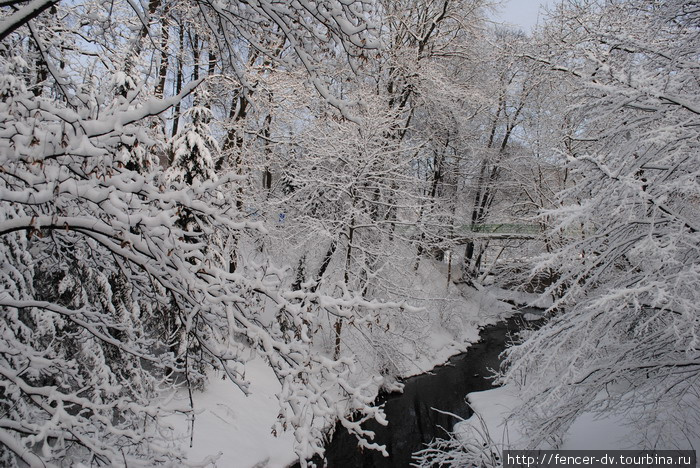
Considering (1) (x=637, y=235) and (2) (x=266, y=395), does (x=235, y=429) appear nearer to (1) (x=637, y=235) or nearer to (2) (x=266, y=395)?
(2) (x=266, y=395)

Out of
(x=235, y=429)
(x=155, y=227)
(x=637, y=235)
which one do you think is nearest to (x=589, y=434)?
(x=637, y=235)

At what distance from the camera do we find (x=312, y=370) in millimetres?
2236

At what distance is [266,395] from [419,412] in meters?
3.93

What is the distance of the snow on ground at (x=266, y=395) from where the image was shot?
736 centimetres

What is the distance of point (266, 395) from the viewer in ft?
32.2

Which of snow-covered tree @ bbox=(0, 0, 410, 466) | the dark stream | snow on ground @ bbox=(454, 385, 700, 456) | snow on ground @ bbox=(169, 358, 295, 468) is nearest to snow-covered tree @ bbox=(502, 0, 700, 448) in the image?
snow on ground @ bbox=(454, 385, 700, 456)

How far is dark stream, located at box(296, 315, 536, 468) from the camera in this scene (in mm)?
8719

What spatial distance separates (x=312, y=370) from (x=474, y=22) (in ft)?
53.1

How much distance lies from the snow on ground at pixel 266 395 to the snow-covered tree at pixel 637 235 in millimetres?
1925

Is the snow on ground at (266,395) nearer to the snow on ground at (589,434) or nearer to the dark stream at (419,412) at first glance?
the dark stream at (419,412)

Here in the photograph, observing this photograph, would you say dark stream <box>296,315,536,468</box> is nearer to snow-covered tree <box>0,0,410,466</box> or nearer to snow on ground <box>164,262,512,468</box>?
snow on ground <box>164,262,512,468</box>

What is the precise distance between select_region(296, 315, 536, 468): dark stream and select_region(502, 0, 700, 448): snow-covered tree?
2.94m

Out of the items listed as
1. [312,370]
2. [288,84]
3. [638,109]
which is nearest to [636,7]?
[638,109]

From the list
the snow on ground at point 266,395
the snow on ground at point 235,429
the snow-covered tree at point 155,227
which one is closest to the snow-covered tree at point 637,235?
the snow on ground at point 266,395
